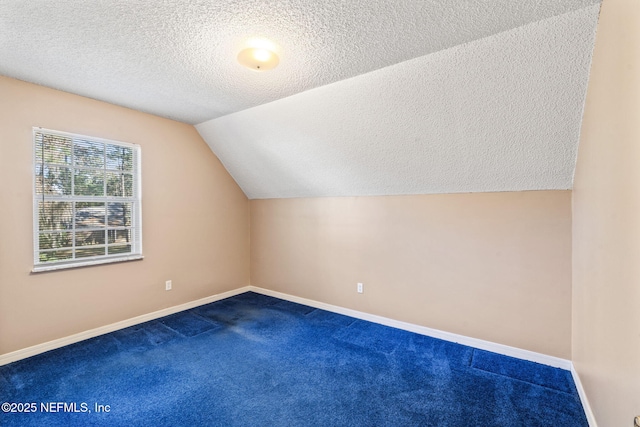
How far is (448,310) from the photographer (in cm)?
291

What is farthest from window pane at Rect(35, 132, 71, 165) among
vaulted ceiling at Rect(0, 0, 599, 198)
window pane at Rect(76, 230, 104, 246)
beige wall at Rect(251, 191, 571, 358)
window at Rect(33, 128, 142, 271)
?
beige wall at Rect(251, 191, 571, 358)

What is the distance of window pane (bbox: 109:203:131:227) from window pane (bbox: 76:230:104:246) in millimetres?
145

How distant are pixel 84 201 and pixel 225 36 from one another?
7.34 ft

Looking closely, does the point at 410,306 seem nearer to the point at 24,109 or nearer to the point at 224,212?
the point at 224,212

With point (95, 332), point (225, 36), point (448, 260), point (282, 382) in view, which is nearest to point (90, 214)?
point (95, 332)

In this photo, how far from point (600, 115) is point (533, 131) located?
638 millimetres

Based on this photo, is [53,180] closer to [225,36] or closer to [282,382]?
[225,36]

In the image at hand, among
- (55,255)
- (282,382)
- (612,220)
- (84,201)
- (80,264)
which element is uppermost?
(84,201)

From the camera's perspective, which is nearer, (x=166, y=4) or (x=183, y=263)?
(x=166, y=4)

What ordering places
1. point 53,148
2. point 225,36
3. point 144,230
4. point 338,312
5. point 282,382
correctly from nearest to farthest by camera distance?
1. point 225,36
2. point 282,382
3. point 53,148
4. point 144,230
5. point 338,312

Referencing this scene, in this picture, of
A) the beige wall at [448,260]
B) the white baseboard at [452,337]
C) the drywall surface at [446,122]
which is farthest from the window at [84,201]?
the white baseboard at [452,337]

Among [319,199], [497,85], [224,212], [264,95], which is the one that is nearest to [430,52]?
[497,85]

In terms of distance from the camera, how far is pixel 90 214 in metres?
2.95

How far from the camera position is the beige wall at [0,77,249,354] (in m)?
2.47
